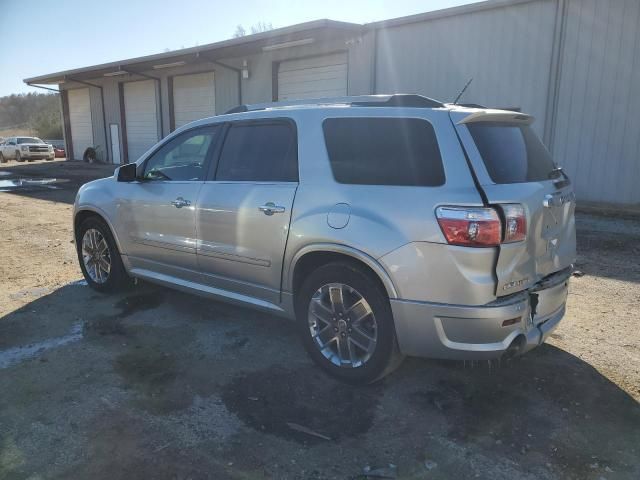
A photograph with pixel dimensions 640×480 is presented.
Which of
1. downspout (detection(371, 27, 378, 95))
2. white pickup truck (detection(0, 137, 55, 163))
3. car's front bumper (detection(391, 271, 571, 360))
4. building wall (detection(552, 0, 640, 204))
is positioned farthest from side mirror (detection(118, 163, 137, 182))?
white pickup truck (detection(0, 137, 55, 163))

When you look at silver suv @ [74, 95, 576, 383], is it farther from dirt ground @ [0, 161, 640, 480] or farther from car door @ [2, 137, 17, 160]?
car door @ [2, 137, 17, 160]

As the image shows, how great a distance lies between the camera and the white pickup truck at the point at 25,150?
3203 centimetres

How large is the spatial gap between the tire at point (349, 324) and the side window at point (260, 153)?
0.80 meters

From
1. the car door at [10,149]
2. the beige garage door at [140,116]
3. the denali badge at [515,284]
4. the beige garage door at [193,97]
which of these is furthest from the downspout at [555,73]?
the car door at [10,149]

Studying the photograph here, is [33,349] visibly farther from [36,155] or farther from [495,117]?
[36,155]

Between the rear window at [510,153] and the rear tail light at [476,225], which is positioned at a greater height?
the rear window at [510,153]

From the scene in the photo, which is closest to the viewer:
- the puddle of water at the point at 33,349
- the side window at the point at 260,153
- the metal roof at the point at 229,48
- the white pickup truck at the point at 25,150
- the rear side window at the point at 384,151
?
the rear side window at the point at 384,151

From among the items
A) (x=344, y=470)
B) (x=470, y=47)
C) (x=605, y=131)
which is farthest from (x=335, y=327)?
(x=470, y=47)

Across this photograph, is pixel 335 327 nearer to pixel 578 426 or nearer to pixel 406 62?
pixel 578 426

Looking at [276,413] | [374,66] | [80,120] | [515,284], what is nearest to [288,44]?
[374,66]

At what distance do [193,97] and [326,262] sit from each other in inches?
768

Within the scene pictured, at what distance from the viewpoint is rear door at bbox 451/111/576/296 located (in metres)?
3.00

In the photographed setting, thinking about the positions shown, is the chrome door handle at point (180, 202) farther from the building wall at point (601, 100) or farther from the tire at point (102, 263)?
the building wall at point (601, 100)

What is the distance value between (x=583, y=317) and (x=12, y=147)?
117 ft
